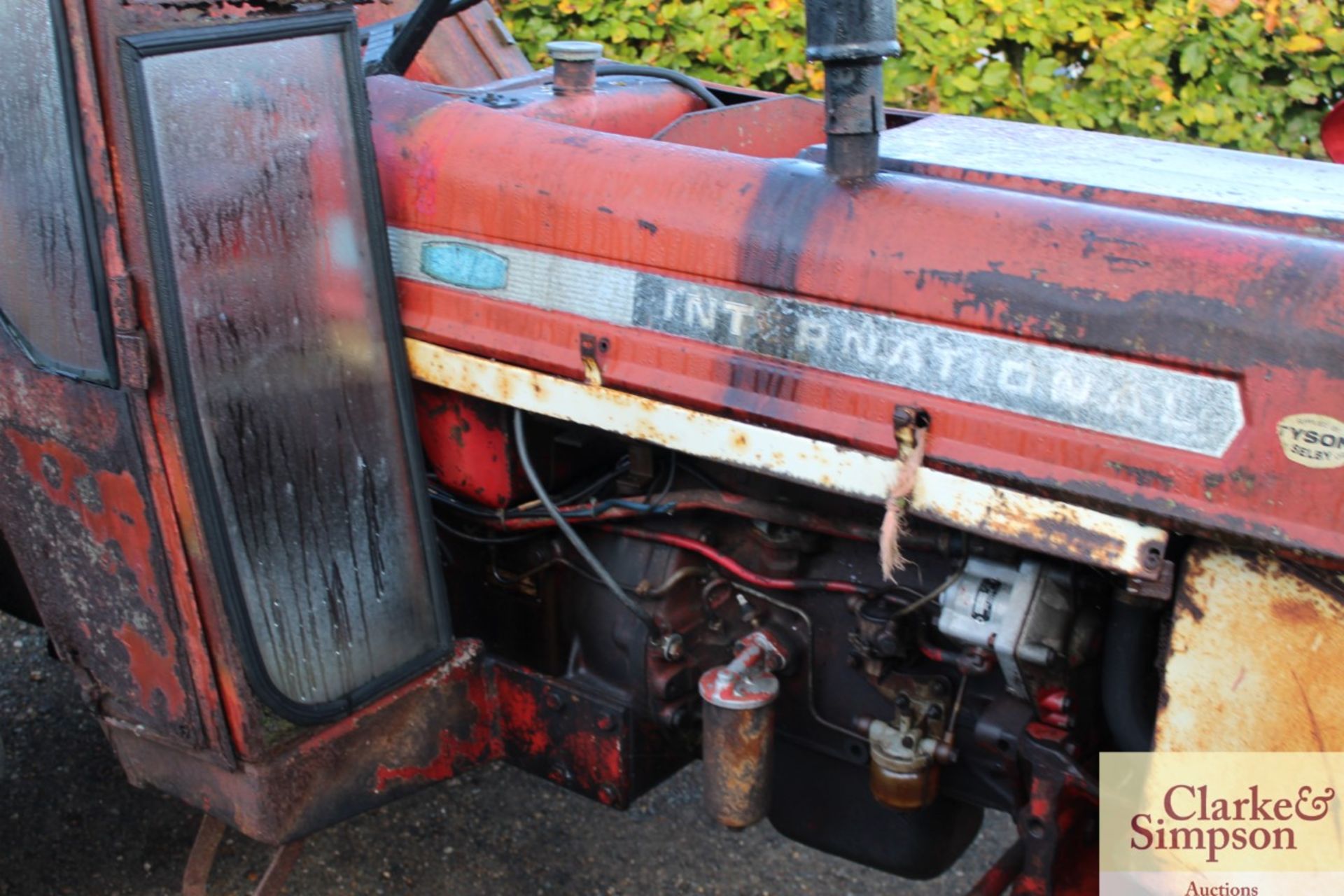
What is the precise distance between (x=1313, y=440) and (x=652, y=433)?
77 cm

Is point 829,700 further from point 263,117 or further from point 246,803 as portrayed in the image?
point 263,117

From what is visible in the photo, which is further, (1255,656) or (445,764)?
(445,764)

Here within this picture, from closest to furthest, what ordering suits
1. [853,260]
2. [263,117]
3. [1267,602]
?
[1267,602] < [853,260] < [263,117]

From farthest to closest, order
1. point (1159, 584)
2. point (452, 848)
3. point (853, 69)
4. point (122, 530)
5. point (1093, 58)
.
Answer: point (1093, 58) < point (452, 848) < point (122, 530) < point (853, 69) < point (1159, 584)

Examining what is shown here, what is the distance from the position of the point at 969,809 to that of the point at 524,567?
0.78 m

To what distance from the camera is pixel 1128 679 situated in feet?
5.34

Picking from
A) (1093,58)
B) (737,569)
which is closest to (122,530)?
(737,569)

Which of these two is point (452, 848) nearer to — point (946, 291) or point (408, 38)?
point (408, 38)

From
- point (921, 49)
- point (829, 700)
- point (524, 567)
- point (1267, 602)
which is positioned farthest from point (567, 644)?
point (921, 49)

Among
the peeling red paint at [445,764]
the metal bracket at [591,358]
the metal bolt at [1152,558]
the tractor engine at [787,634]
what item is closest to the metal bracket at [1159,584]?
the metal bolt at [1152,558]

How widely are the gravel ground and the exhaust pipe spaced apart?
1.42 metres

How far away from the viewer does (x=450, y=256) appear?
1857 millimetres

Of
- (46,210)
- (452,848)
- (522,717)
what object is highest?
(46,210)

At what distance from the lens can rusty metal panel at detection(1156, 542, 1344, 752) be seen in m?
1.42
